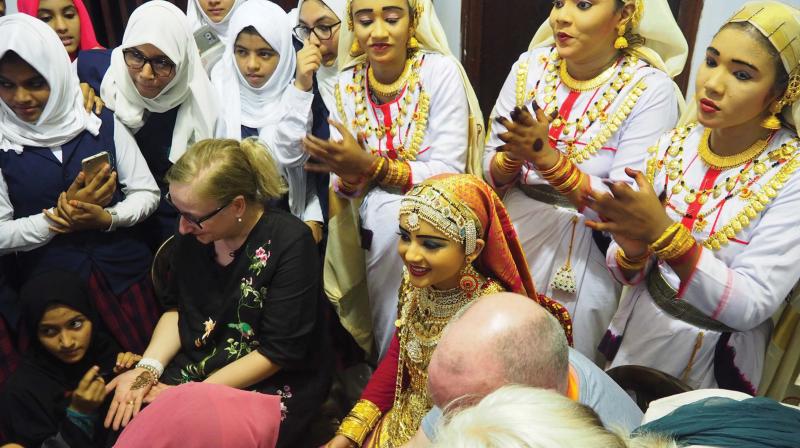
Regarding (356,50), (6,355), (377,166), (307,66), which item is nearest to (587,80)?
(377,166)

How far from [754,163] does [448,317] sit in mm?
956

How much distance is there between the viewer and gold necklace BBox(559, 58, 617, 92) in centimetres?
209

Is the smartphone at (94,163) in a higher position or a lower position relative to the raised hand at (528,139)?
lower

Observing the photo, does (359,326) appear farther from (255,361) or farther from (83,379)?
(83,379)

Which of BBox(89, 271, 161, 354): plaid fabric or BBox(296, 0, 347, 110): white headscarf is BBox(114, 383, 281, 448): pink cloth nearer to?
BBox(89, 271, 161, 354): plaid fabric

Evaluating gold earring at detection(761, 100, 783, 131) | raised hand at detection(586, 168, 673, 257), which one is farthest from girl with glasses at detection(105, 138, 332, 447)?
gold earring at detection(761, 100, 783, 131)

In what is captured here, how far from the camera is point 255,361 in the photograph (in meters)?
2.05

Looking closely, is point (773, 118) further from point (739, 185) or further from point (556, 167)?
point (556, 167)

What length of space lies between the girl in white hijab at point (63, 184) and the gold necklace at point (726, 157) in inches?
81.3

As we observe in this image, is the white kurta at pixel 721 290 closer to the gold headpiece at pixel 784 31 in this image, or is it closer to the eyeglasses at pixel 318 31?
the gold headpiece at pixel 784 31

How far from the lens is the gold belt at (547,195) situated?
2156 mm

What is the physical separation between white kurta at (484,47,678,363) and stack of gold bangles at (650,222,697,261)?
1.37 feet

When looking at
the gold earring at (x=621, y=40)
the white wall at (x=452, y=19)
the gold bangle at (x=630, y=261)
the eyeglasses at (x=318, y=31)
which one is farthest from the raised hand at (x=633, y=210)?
the white wall at (x=452, y=19)

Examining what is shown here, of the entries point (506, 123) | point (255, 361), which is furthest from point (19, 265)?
point (506, 123)
